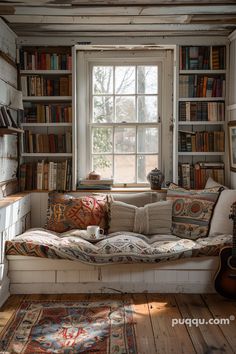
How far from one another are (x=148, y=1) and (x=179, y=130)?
5.68ft

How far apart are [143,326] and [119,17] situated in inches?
118

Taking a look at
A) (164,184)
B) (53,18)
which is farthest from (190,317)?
(53,18)

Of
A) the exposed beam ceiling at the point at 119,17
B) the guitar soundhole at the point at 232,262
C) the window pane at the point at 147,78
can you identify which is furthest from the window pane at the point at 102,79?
the guitar soundhole at the point at 232,262

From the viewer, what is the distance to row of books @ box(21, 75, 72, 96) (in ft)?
17.3

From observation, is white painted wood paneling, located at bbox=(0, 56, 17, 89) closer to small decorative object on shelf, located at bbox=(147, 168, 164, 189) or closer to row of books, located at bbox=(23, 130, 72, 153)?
row of books, located at bbox=(23, 130, 72, 153)

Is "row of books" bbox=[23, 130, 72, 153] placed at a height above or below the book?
above

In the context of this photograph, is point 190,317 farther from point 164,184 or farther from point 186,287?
point 164,184

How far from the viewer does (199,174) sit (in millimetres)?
5359

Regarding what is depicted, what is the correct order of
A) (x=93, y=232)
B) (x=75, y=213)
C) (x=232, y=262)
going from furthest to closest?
(x=75, y=213) < (x=93, y=232) < (x=232, y=262)

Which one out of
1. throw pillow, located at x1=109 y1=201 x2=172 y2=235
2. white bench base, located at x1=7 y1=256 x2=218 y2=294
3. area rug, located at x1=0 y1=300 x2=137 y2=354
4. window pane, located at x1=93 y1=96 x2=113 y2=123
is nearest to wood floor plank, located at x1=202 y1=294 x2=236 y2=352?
white bench base, located at x1=7 y1=256 x2=218 y2=294

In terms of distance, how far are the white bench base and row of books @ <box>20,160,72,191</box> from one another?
4.33ft

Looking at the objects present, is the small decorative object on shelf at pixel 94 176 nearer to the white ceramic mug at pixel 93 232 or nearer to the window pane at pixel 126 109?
the window pane at pixel 126 109

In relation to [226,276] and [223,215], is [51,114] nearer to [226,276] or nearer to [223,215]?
[223,215]

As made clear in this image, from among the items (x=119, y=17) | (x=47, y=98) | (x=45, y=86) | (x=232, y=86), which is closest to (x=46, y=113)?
Answer: (x=47, y=98)
